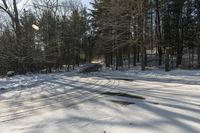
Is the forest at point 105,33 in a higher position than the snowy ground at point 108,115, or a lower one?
higher

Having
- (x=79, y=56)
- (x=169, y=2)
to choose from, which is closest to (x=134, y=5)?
(x=169, y=2)

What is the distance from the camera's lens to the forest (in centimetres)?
2939

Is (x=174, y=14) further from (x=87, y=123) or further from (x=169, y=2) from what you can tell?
(x=87, y=123)

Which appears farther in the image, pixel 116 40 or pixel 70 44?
pixel 70 44

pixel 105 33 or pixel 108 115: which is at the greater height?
pixel 105 33

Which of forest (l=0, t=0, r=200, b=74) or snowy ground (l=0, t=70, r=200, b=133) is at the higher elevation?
forest (l=0, t=0, r=200, b=74)

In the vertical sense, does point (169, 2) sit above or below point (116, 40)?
above

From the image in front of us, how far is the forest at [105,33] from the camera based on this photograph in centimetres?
2939

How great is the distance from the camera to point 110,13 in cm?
3027

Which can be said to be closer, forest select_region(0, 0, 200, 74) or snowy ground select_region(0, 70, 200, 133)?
snowy ground select_region(0, 70, 200, 133)

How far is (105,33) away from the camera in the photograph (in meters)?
40.2

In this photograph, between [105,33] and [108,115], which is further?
[105,33]

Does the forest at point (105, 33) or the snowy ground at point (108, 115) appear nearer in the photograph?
the snowy ground at point (108, 115)

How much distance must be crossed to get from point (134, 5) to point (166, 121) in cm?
2348
